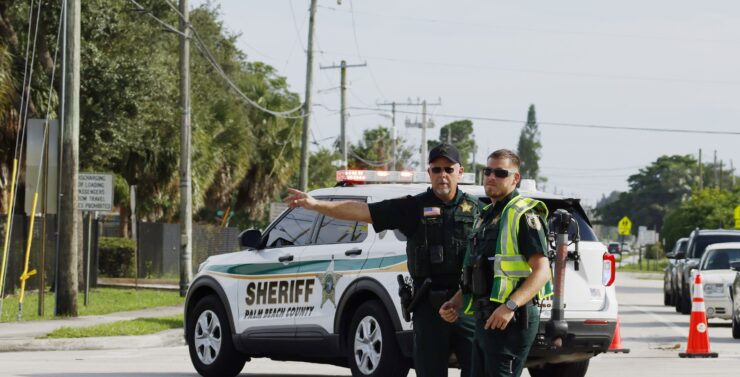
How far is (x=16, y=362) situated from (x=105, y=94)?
1920 cm

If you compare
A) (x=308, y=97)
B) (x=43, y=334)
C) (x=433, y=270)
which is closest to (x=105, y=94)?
(x=308, y=97)

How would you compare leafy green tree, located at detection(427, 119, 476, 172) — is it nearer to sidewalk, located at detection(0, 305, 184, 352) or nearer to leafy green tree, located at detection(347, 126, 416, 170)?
leafy green tree, located at detection(347, 126, 416, 170)

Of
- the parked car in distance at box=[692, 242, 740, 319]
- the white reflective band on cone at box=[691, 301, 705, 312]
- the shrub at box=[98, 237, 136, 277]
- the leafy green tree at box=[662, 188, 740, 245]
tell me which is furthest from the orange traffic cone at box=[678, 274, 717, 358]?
the leafy green tree at box=[662, 188, 740, 245]

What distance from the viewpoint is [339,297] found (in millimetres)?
12773

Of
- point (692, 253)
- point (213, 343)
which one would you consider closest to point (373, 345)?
point (213, 343)

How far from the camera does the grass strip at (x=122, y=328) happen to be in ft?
64.0

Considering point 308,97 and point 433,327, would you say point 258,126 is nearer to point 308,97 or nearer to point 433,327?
point 308,97

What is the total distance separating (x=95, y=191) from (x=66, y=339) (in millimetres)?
6020

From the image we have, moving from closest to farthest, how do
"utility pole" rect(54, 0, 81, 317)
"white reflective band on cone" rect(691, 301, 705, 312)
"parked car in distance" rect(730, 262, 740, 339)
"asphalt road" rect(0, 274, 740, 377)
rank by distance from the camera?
"asphalt road" rect(0, 274, 740, 377) → "white reflective band on cone" rect(691, 301, 705, 312) → "parked car in distance" rect(730, 262, 740, 339) → "utility pole" rect(54, 0, 81, 317)

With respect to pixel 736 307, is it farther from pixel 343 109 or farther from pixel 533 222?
pixel 343 109

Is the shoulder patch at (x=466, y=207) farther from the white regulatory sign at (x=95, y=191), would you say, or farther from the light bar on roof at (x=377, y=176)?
the white regulatory sign at (x=95, y=191)

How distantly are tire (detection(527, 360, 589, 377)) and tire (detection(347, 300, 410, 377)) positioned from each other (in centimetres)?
168

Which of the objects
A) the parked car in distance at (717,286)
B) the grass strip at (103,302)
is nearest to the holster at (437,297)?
the grass strip at (103,302)

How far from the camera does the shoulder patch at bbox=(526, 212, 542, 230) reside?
801cm
